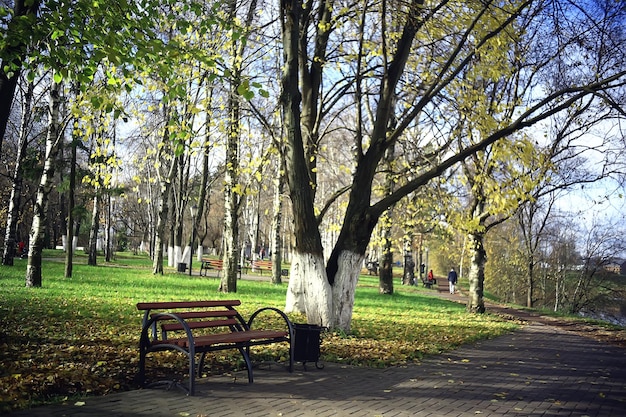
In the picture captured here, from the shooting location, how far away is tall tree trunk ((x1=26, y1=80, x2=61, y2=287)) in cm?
1513

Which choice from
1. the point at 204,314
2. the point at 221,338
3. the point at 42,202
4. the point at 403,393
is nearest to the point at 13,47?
the point at 204,314

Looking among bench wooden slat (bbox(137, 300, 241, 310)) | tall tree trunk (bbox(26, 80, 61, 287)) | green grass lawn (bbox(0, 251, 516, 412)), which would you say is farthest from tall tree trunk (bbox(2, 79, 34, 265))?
bench wooden slat (bbox(137, 300, 241, 310))

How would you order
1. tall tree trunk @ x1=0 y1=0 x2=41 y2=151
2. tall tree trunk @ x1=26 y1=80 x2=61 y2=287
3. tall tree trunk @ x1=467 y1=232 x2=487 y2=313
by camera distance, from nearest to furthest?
tall tree trunk @ x1=0 y1=0 x2=41 y2=151
tall tree trunk @ x1=26 y1=80 x2=61 y2=287
tall tree trunk @ x1=467 y1=232 x2=487 y2=313

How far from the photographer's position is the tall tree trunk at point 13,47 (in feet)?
20.3

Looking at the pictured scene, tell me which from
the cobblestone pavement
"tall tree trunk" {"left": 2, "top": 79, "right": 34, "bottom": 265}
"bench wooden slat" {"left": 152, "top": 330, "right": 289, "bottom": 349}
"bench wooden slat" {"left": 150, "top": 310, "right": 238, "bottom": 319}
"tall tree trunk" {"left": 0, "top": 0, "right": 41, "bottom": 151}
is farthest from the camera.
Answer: "tall tree trunk" {"left": 2, "top": 79, "right": 34, "bottom": 265}

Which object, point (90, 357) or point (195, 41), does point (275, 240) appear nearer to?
point (195, 41)

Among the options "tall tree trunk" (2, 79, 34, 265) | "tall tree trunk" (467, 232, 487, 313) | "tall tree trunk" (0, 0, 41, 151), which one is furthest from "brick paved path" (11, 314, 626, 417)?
"tall tree trunk" (2, 79, 34, 265)

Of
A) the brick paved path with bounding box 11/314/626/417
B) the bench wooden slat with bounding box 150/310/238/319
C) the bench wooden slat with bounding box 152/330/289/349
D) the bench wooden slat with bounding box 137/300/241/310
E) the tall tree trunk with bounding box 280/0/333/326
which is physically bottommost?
the brick paved path with bounding box 11/314/626/417

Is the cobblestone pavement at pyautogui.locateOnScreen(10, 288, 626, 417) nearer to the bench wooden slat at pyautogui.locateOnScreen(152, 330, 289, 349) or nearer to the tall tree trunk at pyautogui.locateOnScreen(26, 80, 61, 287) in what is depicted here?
the bench wooden slat at pyautogui.locateOnScreen(152, 330, 289, 349)

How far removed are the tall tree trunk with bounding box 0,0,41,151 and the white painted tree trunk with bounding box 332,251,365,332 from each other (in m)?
6.25

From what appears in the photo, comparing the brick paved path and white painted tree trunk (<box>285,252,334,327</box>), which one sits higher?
white painted tree trunk (<box>285,252,334,327</box>)

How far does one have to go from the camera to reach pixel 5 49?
6453mm

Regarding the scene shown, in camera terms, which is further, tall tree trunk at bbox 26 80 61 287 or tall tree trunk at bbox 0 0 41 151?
tall tree trunk at bbox 26 80 61 287

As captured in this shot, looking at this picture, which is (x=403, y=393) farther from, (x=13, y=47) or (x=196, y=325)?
(x=13, y=47)
